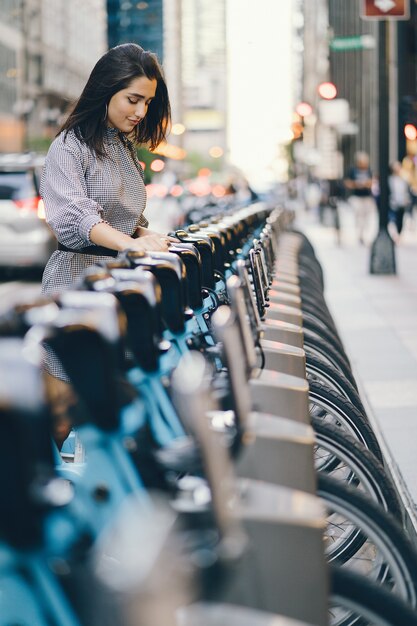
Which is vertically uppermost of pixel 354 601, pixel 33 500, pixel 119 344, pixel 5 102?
pixel 5 102

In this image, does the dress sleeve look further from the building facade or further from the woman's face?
the building facade

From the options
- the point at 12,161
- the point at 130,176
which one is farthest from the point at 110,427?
the point at 12,161

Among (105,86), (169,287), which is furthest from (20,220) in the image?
(169,287)

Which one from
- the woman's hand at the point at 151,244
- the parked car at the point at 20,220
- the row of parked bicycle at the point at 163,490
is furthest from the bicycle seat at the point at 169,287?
the parked car at the point at 20,220

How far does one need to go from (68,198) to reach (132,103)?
436 mm

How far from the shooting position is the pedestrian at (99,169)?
398 centimetres

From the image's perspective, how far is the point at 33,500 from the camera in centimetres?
166

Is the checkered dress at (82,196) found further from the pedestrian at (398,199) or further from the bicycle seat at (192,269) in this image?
the pedestrian at (398,199)

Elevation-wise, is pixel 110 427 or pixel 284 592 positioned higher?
pixel 110 427

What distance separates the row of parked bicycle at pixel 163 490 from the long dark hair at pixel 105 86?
1176 millimetres

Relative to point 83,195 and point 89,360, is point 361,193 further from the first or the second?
point 89,360

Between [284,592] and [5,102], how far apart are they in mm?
73176

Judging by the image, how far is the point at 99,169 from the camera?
4199mm

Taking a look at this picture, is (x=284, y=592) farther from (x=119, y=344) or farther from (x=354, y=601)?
(x=119, y=344)
